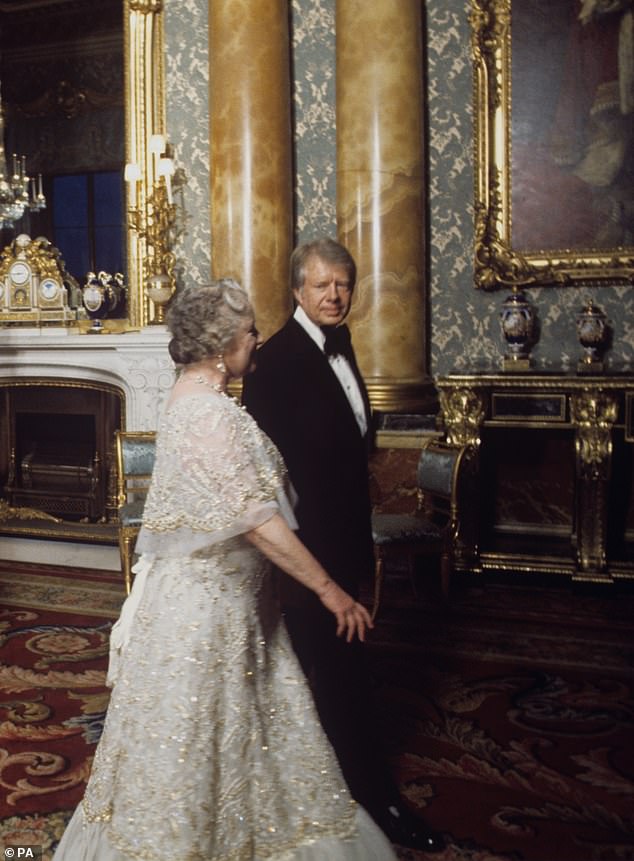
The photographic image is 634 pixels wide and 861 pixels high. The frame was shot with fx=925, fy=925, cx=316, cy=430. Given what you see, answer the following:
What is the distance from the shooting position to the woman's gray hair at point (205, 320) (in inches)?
79.0

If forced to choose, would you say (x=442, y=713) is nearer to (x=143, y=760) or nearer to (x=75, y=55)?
(x=143, y=760)

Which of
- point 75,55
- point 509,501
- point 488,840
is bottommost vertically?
point 488,840

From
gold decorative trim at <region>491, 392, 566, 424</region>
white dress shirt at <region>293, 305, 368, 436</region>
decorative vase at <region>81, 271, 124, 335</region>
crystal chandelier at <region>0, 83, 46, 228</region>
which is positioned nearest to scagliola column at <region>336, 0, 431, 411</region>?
gold decorative trim at <region>491, 392, 566, 424</region>

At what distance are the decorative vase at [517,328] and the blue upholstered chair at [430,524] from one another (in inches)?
31.9

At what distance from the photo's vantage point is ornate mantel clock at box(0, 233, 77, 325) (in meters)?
6.68

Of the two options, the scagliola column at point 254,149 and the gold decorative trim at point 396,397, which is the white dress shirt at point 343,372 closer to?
the gold decorative trim at point 396,397

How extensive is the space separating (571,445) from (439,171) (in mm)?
1836

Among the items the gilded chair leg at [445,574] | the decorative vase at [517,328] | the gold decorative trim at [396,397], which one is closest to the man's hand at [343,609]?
the gilded chair leg at [445,574]

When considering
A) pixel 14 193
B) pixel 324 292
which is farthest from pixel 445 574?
pixel 14 193

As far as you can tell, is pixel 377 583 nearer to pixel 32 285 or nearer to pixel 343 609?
pixel 343 609

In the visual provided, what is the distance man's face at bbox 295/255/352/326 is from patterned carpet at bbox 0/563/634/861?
1.40 meters

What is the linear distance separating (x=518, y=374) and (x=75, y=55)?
4.28 metres

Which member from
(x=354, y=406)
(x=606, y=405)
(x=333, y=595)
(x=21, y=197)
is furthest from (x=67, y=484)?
(x=333, y=595)

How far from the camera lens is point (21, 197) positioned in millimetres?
6820
